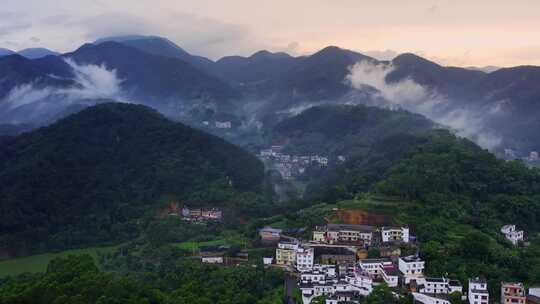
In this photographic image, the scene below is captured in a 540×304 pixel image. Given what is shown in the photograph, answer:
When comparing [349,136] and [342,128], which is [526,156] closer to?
[349,136]

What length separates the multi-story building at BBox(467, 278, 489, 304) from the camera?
2281cm

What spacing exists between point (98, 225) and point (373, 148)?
1205 inches

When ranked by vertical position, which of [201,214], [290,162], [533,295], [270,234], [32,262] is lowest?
[32,262]

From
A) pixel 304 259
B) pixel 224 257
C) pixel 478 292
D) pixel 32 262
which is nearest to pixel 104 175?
pixel 32 262

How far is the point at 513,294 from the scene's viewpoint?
23.3 m

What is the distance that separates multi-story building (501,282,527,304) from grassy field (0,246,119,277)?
23.7 metres

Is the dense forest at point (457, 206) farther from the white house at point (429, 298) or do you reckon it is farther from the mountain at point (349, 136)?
the mountain at point (349, 136)

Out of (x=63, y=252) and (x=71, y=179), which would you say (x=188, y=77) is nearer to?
(x=71, y=179)

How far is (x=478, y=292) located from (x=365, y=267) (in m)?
5.12

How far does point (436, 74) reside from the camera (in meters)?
128

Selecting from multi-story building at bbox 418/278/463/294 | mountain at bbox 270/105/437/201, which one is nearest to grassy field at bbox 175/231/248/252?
multi-story building at bbox 418/278/463/294

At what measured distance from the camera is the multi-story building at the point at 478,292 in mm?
22812

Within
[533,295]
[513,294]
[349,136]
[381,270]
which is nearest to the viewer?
[513,294]

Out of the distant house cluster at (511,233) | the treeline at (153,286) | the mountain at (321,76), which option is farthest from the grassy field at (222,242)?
the mountain at (321,76)
